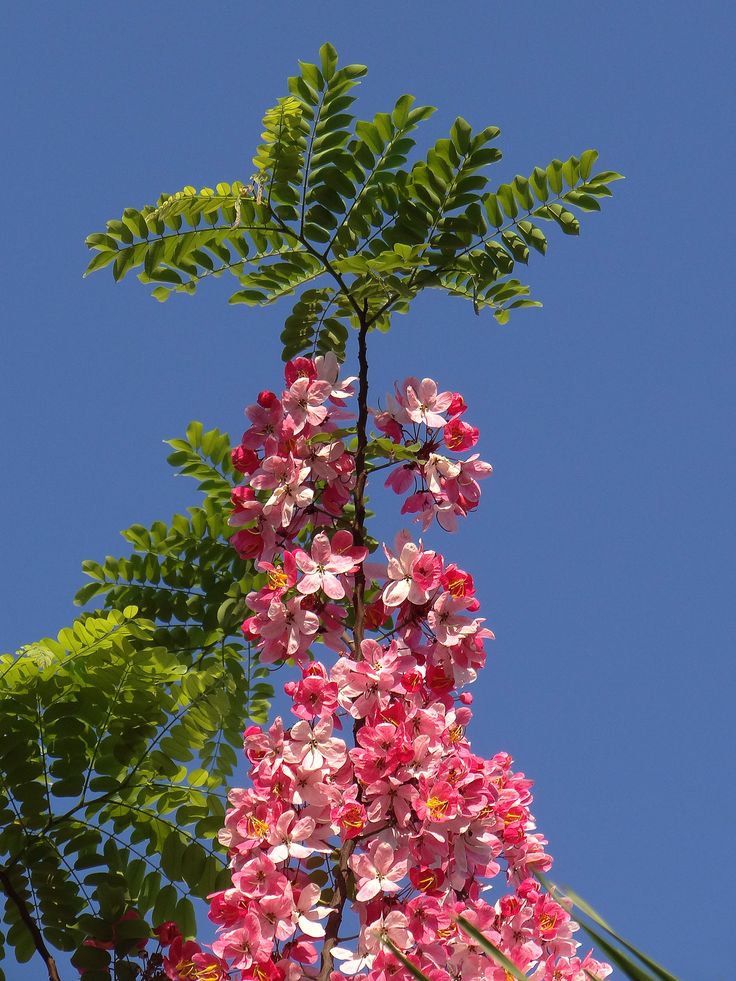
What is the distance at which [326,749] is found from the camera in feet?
8.50

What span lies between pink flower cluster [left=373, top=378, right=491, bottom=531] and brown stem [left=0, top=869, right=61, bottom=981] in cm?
145

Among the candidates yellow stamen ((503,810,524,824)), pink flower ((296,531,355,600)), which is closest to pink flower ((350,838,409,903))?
yellow stamen ((503,810,524,824))

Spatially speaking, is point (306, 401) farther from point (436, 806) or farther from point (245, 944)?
point (245, 944)

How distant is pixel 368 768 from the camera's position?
99.5 inches

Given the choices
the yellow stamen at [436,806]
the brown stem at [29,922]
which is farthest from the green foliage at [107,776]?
the yellow stamen at [436,806]

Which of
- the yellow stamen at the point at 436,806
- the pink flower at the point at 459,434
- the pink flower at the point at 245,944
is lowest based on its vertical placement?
the pink flower at the point at 245,944

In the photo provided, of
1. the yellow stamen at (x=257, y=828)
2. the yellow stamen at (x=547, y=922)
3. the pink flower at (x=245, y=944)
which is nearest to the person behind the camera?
the pink flower at (x=245, y=944)

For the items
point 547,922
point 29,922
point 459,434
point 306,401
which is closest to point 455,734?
point 547,922

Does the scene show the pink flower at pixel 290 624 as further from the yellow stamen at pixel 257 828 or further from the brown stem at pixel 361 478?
the yellow stamen at pixel 257 828

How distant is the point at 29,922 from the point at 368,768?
112 cm

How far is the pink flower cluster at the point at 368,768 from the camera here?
8.16 feet

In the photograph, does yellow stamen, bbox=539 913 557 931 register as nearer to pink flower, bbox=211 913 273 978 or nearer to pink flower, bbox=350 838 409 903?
pink flower, bbox=350 838 409 903

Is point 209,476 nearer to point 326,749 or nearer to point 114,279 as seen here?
point 114,279

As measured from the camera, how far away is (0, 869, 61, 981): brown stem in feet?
9.49
